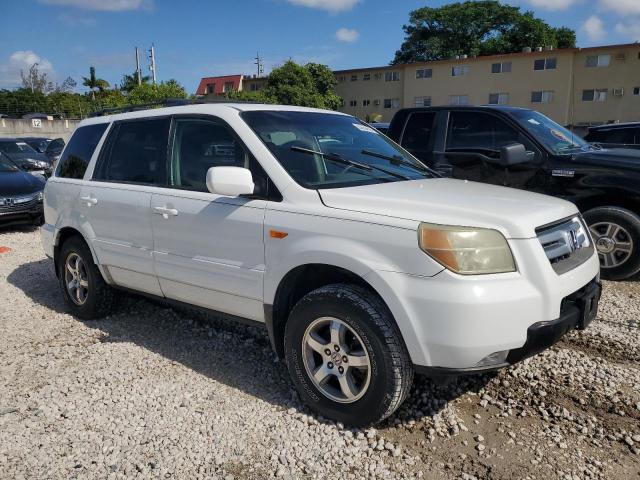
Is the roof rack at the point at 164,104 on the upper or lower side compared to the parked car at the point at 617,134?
upper

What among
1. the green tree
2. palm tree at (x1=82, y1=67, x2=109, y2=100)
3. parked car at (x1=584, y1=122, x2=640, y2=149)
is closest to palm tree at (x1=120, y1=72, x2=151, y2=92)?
palm tree at (x1=82, y1=67, x2=109, y2=100)

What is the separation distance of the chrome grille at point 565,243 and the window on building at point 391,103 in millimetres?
44843

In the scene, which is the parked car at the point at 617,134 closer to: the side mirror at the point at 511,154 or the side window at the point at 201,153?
the side mirror at the point at 511,154

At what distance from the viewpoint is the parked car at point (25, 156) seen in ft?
52.0

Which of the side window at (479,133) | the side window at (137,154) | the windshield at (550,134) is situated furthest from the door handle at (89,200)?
the windshield at (550,134)

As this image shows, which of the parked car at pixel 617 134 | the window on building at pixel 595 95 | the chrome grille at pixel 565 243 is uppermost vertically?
the window on building at pixel 595 95

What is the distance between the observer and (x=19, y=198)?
905cm

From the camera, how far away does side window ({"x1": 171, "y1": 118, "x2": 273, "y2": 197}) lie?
3.37 meters

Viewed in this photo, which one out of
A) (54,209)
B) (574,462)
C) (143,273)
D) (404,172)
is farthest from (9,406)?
(574,462)

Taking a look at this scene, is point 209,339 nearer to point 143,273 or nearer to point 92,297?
point 143,273

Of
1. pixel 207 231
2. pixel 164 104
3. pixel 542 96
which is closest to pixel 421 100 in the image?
pixel 542 96

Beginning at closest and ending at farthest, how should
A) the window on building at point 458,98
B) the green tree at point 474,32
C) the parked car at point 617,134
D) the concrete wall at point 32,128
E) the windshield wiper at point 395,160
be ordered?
the windshield wiper at point 395,160 → the parked car at point 617,134 → the concrete wall at point 32,128 → the window on building at point 458,98 → the green tree at point 474,32

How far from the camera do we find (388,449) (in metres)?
2.76

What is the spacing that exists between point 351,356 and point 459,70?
139 feet
